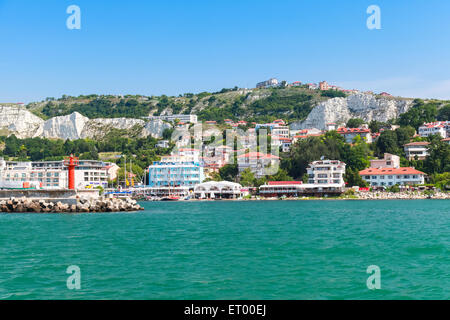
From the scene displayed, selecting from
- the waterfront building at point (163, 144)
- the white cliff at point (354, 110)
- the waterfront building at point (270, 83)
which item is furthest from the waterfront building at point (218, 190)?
the waterfront building at point (270, 83)

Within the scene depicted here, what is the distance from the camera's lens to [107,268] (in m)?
12.9

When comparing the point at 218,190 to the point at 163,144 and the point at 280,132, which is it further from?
the point at 280,132

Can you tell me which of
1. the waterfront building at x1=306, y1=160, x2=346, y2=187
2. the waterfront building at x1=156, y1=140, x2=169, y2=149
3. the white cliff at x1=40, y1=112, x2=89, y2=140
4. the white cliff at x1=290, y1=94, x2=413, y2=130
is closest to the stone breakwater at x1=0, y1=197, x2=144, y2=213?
the waterfront building at x1=306, y1=160, x2=346, y2=187

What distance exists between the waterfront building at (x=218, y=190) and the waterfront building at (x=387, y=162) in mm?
20450

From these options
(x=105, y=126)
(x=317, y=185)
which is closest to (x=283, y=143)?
(x=317, y=185)

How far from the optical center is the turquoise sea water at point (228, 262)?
1027 cm

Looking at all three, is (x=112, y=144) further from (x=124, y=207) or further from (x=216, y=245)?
(x=216, y=245)

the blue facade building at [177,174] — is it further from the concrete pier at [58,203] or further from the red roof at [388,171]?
the concrete pier at [58,203]

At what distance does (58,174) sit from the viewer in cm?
7969

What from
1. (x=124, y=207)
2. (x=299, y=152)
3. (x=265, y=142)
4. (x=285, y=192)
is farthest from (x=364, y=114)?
(x=124, y=207)

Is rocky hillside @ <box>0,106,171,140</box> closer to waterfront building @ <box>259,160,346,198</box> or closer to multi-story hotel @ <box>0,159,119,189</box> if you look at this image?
multi-story hotel @ <box>0,159,119,189</box>

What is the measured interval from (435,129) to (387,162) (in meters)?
20.8

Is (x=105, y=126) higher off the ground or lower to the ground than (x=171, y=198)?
higher

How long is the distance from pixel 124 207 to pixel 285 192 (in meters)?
29.6
